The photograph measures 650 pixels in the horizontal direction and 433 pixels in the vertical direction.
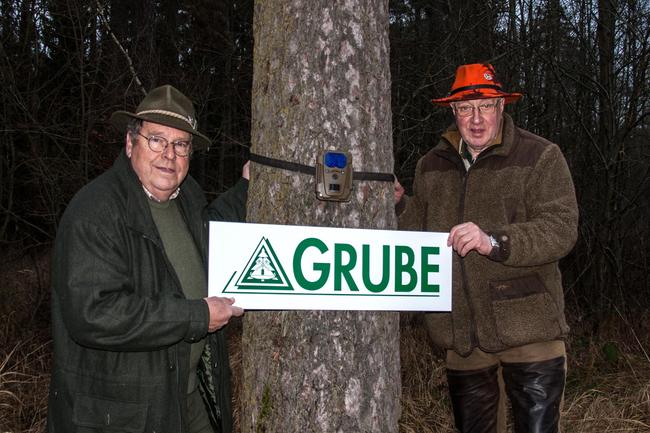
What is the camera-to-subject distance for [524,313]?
296 cm

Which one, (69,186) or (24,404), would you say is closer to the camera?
(24,404)

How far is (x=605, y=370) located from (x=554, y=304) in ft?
12.1

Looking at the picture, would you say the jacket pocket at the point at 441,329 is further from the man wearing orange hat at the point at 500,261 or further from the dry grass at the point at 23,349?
the dry grass at the point at 23,349

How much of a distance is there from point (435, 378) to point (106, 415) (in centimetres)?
382

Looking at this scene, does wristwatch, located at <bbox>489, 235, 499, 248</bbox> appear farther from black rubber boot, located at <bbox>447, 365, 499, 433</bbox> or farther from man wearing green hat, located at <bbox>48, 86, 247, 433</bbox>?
man wearing green hat, located at <bbox>48, 86, 247, 433</bbox>

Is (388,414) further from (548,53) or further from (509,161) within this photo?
(548,53)

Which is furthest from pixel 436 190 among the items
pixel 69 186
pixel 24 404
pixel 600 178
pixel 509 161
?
pixel 600 178

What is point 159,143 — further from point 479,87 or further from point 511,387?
point 511,387

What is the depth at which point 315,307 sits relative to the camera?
230cm

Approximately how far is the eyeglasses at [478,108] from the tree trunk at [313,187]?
82cm

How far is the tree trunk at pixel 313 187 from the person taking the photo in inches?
93.2

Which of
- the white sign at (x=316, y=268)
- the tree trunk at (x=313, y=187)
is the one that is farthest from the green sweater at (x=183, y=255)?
the white sign at (x=316, y=268)

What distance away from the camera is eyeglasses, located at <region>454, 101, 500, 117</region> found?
124 inches

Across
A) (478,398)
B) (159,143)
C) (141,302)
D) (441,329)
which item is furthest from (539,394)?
(159,143)
